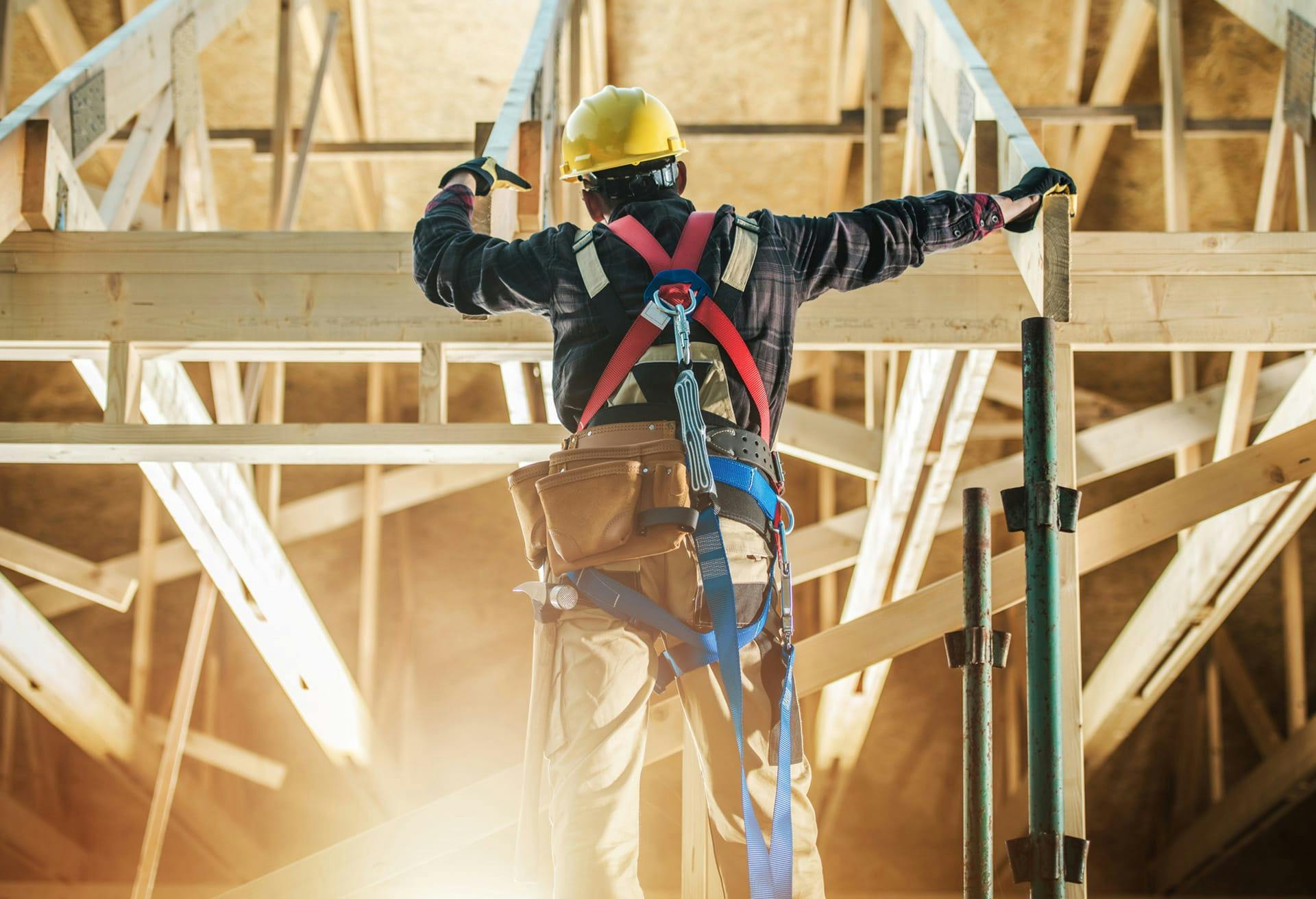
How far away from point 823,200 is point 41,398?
422cm

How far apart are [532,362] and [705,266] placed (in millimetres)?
1508

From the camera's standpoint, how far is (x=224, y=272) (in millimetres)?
3414

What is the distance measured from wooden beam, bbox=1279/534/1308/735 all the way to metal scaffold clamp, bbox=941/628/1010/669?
175 inches

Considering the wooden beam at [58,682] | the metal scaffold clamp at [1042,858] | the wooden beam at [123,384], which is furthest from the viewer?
the wooden beam at [58,682]

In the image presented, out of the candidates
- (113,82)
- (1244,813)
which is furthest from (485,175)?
(1244,813)

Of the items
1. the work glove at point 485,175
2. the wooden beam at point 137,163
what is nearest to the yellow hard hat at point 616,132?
the work glove at point 485,175

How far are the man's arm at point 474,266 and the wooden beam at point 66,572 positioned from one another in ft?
9.49

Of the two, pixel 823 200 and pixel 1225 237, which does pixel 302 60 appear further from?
pixel 1225 237

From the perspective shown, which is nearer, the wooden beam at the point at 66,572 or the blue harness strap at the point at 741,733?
the blue harness strap at the point at 741,733

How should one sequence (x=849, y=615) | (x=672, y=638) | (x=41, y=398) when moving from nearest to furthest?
(x=672, y=638) → (x=849, y=615) → (x=41, y=398)

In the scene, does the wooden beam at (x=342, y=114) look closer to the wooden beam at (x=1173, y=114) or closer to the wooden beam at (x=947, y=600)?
the wooden beam at (x=1173, y=114)

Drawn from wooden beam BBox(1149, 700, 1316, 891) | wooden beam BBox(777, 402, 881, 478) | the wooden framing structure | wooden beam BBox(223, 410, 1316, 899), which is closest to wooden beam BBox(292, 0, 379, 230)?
the wooden framing structure

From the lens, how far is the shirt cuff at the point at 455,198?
7.96 feet

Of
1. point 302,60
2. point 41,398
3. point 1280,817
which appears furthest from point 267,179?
point 1280,817
